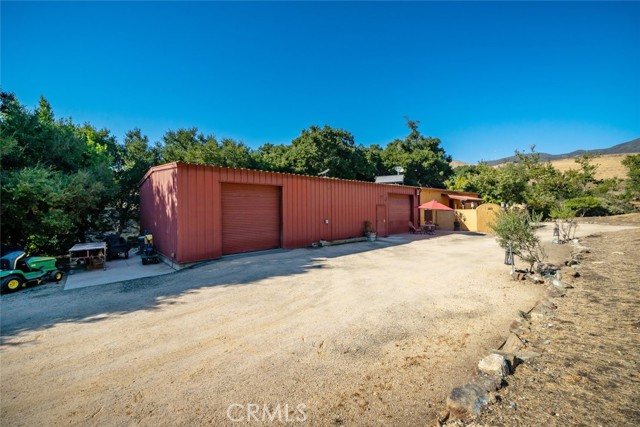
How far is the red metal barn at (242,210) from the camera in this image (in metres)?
8.42

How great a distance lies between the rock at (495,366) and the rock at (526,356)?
1.33 feet

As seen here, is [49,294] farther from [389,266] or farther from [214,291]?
[389,266]

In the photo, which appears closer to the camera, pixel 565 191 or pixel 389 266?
pixel 389 266

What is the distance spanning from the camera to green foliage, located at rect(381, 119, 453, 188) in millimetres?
30844

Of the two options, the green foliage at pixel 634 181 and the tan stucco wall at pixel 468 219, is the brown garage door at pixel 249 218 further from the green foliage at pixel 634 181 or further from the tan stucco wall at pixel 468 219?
the green foliage at pixel 634 181

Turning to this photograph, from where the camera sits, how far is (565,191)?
27281 millimetres

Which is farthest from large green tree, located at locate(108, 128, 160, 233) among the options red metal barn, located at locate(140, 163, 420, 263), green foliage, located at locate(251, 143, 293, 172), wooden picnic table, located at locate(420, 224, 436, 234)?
wooden picnic table, located at locate(420, 224, 436, 234)

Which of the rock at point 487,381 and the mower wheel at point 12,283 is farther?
the mower wheel at point 12,283

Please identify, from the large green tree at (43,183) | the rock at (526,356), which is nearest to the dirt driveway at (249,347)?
the rock at (526,356)

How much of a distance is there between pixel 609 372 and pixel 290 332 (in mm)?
3641

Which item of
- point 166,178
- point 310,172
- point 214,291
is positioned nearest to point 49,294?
point 214,291

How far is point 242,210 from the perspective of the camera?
1004 centimetres

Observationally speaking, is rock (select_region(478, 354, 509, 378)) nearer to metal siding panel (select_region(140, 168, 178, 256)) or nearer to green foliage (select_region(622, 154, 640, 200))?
metal siding panel (select_region(140, 168, 178, 256))

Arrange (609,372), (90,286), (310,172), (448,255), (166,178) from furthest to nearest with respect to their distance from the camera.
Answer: (310,172) → (448,255) → (166,178) → (90,286) → (609,372)
